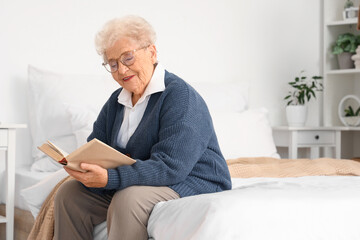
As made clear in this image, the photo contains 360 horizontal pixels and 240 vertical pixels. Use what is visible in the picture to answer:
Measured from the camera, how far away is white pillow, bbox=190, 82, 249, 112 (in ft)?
11.5

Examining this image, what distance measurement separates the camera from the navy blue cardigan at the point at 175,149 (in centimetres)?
173

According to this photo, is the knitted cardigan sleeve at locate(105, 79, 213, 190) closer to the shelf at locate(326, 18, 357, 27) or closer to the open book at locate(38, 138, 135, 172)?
the open book at locate(38, 138, 135, 172)

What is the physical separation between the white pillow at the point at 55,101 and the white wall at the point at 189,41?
4.0 inches

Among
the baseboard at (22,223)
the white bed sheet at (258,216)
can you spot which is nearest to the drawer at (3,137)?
the baseboard at (22,223)

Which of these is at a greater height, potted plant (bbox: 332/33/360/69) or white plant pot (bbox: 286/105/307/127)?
potted plant (bbox: 332/33/360/69)

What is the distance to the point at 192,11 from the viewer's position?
3.83 meters

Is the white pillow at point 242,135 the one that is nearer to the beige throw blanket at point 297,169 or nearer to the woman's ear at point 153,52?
the beige throw blanket at point 297,169

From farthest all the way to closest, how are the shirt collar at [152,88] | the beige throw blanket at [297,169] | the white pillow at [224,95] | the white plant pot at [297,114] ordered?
the white plant pot at [297,114]
the white pillow at [224,95]
the beige throw blanket at [297,169]
the shirt collar at [152,88]

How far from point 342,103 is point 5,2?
235cm

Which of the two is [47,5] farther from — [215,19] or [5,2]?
[215,19]

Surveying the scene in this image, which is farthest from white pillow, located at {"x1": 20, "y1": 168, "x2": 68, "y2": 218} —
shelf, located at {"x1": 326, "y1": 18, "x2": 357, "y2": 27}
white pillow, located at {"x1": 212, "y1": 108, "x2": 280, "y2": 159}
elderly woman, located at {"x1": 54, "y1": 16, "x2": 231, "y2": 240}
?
shelf, located at {"x1": 326, "y1": 18, "x2": 357, "y2": 27}

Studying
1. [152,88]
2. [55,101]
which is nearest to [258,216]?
[152,88]

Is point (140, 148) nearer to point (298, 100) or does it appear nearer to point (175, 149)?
point (175, 149)

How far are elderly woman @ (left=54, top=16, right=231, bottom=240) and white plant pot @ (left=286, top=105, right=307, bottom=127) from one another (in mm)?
2093
